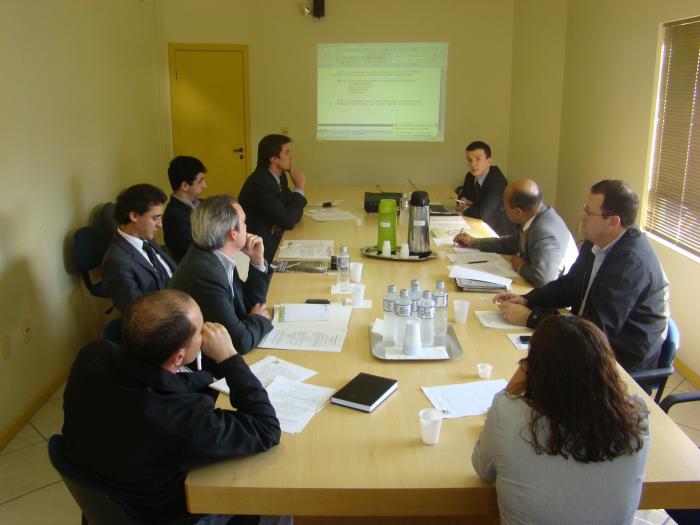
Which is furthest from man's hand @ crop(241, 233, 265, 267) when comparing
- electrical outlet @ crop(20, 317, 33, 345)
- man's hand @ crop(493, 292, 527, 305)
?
electrical outlet @ crop(20, 317, 33, 345)

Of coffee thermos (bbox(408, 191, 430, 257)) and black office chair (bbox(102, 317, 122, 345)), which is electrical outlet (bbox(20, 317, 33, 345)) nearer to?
black office chair (bbox(102, 317, 122, 345))

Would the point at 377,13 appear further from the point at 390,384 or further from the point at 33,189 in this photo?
the point at 390,384

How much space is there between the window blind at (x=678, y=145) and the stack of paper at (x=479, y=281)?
160cm

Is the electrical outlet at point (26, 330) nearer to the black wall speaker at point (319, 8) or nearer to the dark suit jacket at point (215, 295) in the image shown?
the dark suit jacket at point (215, 295)

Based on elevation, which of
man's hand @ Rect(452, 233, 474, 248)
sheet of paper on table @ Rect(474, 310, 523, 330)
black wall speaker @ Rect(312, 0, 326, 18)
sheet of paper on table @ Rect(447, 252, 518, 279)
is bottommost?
sheet of paper on table @ Rect(474, 310, 523, 330)

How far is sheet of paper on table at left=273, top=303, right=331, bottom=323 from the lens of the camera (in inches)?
97.7

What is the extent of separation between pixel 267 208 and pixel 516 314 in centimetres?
207

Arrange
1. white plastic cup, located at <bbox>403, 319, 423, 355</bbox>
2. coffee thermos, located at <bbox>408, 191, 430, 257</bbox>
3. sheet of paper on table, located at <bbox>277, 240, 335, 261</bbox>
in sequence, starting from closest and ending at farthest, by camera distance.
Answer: white plastic cup, located at <bbox>403, 319, 423, 355</bbox> → coffee thermos, located at <bbox>408, 191, 430, 257</bbox> → sheet of paper on table, located at <bbox>277, 240, 335, 261</bbox>

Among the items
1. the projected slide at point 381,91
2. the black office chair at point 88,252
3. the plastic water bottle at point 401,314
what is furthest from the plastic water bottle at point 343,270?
the projected slide at point 381,91

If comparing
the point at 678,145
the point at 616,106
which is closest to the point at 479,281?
the point at 678,145

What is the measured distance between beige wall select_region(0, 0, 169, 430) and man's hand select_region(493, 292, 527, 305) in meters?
2.36

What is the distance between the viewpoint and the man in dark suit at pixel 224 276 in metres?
2.24

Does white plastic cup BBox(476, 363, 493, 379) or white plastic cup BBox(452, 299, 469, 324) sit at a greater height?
white plastic cup BBox(452, 299, 469, 324)

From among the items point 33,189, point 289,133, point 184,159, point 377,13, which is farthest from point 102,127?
point 377,13
